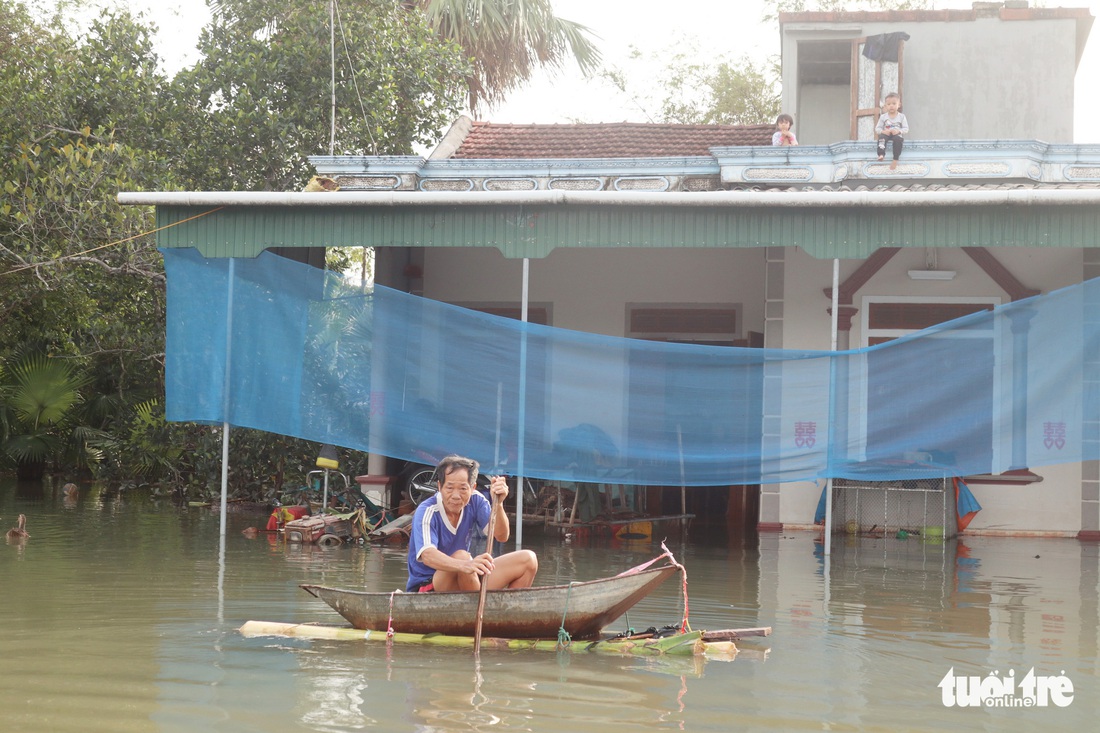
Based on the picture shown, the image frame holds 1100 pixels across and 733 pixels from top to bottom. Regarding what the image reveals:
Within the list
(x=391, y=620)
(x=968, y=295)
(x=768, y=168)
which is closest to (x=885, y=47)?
(x=768, y=168)

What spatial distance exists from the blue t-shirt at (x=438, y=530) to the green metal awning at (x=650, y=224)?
164 inches

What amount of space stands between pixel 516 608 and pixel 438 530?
0.70m

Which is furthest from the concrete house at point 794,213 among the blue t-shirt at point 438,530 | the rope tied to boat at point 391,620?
the rope tied to boat at point 391,620

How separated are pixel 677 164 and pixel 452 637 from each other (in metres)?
7.50

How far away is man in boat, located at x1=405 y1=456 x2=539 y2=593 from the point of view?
7.13 m

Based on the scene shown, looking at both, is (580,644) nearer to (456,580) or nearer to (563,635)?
(563,635)

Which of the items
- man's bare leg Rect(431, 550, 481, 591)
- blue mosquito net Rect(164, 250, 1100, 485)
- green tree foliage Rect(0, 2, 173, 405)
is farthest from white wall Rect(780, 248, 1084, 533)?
green tree foliage Rect(0, 2, 173, 405)

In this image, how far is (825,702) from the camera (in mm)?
5859

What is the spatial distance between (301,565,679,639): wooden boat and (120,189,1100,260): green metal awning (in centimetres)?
467

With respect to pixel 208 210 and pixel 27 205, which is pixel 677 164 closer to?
pixel 208 210

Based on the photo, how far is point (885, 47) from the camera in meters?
14.7

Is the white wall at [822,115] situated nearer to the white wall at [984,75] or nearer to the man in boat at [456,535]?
the white wall at [984,75]

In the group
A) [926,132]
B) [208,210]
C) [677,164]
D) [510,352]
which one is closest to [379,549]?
[510,352]

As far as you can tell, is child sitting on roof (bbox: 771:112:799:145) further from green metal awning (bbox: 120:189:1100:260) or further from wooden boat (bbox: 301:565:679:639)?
wooden boat (bbox: 301:565:679:639)
